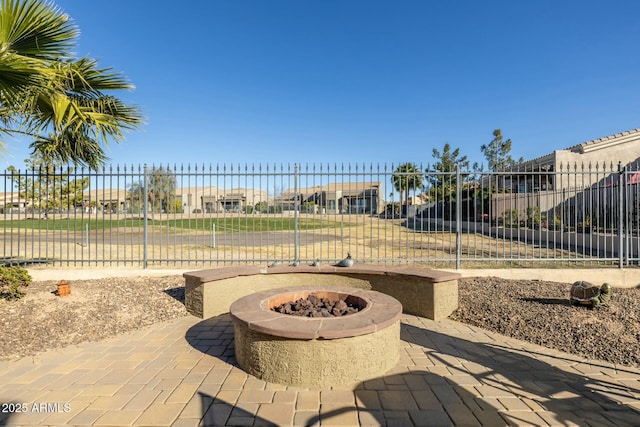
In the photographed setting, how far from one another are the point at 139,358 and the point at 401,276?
4.02 m

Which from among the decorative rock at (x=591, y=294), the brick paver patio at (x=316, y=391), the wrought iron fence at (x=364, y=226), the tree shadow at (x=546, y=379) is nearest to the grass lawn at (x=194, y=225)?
the wrought iron fence at (x=364, y=226)

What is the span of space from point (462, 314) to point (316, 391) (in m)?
3.22

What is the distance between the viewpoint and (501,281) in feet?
21.6

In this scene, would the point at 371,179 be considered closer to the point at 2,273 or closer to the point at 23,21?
the point at 23,21

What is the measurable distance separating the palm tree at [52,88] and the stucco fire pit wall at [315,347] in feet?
13.9

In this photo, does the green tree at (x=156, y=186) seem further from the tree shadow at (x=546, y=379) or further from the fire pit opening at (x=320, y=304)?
the tree shadow at (x=546, y=379)

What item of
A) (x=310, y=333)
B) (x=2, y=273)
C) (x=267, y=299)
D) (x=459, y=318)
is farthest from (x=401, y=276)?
(x=2, y=273)

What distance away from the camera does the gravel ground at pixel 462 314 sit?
405 cm

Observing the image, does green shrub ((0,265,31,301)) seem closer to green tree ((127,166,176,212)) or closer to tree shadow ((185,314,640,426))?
green tree ((127,166,176,212))

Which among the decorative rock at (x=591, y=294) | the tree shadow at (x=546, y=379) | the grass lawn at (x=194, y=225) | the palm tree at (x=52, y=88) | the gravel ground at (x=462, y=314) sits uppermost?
the palm tree at (x=52, y=88)

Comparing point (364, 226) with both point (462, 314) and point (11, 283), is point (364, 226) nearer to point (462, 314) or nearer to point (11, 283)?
point (462, 314)

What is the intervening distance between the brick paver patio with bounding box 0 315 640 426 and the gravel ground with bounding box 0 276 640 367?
0.36 m

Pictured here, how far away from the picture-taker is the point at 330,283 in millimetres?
6121

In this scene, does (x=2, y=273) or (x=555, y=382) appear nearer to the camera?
(x=555, y=382)
